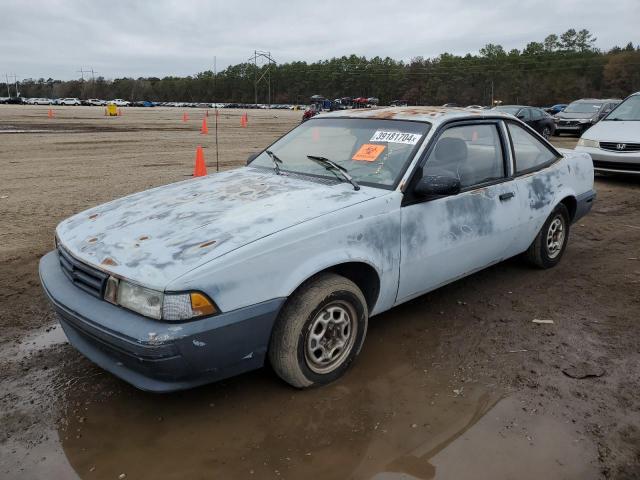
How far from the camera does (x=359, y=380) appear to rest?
10.6ft

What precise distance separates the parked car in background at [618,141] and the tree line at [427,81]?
58.2m

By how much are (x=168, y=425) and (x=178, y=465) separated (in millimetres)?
339

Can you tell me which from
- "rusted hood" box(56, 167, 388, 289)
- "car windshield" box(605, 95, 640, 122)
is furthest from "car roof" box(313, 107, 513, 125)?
"car windshield" box(605, 95, 640, 122)

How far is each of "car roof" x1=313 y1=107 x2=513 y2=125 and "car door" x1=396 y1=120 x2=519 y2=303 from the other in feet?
0.24

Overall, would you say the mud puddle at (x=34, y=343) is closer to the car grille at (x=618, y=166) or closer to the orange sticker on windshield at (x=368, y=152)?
the orange sticker on windshield at (x=368, y=152)

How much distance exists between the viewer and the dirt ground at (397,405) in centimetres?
251

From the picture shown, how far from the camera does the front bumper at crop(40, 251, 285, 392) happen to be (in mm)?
2475

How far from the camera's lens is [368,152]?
12.4 feet

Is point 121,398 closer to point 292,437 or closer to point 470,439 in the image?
point 292,437

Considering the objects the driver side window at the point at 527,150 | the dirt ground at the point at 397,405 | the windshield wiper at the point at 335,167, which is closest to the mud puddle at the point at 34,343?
the dirt ground at the point at 397,405

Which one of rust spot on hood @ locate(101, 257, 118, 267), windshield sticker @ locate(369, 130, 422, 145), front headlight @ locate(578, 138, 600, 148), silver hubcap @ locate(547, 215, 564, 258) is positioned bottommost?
Result: silver hubcap @ locate(547, 215, 564, 258)

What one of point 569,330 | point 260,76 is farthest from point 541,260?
point 260,76

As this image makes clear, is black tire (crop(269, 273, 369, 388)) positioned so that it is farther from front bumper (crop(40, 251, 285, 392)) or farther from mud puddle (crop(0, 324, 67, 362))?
mud puddle (crop(0, 324, 67, 362))

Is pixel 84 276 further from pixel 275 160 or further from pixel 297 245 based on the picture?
pixel 275 160
